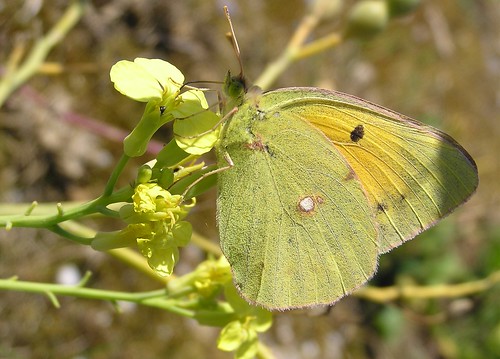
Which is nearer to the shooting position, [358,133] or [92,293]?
[92,293]

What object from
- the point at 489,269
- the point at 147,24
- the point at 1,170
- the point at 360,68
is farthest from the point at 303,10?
the point at 1,170

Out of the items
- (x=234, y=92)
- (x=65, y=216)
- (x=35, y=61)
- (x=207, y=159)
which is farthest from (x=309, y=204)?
(x=207, y=159)

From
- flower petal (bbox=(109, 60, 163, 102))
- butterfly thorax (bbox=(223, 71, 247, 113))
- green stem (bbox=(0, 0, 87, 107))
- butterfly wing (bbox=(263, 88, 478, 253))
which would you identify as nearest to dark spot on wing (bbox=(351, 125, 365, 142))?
butterfly wing (bbox=(263, 88, 478, 253))

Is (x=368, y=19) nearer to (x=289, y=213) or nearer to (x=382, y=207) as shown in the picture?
(x=382, y=207)

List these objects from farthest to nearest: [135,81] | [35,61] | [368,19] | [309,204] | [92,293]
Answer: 1. [368,19]
2. [35,61]
3. [309,204]
4. [92,293]
5. [135,81]

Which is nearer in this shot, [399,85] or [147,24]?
[147,24]

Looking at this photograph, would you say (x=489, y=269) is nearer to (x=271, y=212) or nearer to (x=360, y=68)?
(x=360, y=68)

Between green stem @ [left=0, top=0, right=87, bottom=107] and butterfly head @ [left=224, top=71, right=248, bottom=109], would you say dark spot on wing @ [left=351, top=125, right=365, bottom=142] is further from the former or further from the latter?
green stem @ [left=0, top=0, right=87, bottom=107]

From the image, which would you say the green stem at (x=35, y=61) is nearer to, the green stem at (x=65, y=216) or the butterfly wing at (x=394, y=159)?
the green stem at (x=65, y=216)

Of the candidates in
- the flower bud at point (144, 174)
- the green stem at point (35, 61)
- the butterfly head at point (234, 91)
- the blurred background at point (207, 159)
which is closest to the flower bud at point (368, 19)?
the blurred background at point (207, 159)
